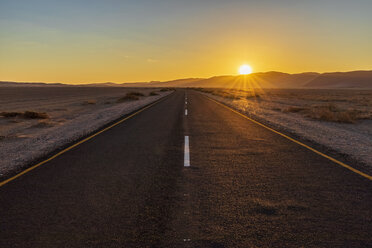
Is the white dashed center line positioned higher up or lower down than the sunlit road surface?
higher up

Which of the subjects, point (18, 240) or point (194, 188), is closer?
point (18, 240)

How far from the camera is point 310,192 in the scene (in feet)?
14.3

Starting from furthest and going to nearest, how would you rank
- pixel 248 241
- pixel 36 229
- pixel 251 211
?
pixel 251 211
pixel 36 229
pixel 248 241

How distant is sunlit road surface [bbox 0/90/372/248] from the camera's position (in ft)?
9.93

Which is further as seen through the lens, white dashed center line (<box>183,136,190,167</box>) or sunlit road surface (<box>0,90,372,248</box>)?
white dashed center line (<box>183,136,190,167</box>)

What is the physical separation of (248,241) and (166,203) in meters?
1.42

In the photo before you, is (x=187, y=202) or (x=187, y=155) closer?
(x=187, y=202)

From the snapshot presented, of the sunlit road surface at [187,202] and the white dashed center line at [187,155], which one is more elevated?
the white dashed center line at [187,155]

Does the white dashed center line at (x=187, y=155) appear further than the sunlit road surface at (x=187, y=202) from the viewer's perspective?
Yes

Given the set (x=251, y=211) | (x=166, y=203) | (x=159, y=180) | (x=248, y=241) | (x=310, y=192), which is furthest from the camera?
(x=159, y=180)

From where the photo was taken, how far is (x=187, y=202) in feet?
13.0

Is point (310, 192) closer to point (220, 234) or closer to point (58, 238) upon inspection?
point (220, 234)

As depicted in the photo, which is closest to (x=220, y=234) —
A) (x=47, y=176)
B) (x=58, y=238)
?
(x=58, y=238)

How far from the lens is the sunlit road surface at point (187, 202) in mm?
3025
